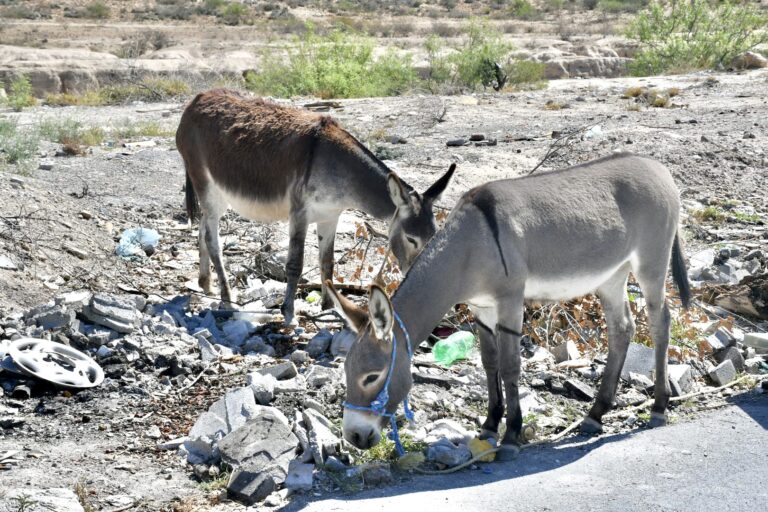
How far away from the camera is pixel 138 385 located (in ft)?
23.7

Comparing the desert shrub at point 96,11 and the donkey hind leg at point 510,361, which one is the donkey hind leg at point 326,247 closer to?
the donkey hind leg at point 510,361

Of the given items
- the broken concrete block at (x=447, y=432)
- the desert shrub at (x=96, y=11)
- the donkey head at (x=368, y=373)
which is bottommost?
the desert shrub at (x=96, y=11)

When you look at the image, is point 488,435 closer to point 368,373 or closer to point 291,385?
point 368,373

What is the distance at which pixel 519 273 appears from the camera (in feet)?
19.3

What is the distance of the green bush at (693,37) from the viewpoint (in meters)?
28.8

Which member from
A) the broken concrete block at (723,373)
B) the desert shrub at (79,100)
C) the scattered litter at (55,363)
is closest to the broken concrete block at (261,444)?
the scattered litter at (55,363)

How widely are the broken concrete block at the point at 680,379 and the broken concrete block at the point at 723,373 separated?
0.79 ft

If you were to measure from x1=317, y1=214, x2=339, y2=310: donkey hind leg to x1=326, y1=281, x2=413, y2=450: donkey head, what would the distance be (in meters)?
3.67

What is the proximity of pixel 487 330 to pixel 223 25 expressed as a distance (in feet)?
160

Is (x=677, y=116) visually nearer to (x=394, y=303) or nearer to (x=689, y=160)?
(x=689, y=160)

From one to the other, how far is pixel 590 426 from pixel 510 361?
3.39 feet

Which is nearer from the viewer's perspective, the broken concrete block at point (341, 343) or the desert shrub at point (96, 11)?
the broken concrete block at point (341, 343)

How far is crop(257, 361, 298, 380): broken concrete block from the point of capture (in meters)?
7.19

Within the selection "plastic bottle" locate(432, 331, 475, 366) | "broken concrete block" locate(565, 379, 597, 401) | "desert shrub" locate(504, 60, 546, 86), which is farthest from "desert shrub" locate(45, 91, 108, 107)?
"broken concrete block" locate(565, 379, 597, 401)
